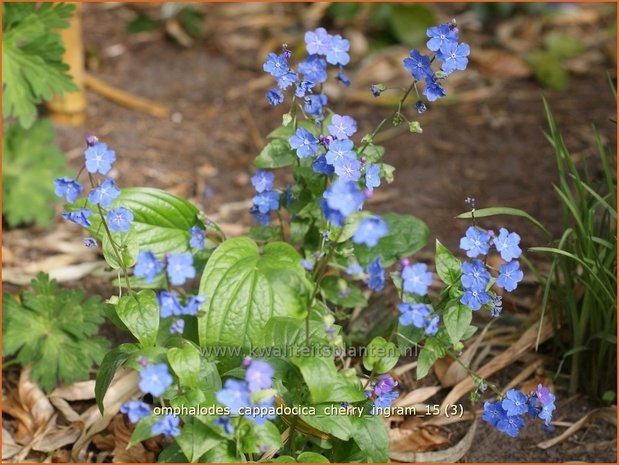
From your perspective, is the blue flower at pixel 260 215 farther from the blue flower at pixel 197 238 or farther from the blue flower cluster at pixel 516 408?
the blue flower cluster at pixel 516 408

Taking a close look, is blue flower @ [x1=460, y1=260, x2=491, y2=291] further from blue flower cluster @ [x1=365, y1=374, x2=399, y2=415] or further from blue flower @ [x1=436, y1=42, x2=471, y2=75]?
blue flower @ [x1=436, y1=42, x2=471, y2=75]

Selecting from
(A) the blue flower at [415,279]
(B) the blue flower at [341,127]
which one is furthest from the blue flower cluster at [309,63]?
(A) the blue flower at [415,279]

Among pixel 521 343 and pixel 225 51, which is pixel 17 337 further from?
pixel 225 51

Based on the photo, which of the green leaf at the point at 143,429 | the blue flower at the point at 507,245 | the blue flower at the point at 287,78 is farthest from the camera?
the blue flower at the point at 287,78

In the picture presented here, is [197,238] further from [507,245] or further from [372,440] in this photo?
[507,245]

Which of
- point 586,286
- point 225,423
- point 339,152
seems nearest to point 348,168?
point 339,152

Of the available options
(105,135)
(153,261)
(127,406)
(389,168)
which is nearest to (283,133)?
(389,168)
